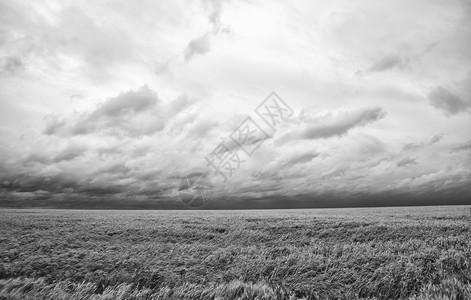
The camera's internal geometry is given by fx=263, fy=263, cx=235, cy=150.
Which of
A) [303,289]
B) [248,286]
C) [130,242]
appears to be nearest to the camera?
[248,286]

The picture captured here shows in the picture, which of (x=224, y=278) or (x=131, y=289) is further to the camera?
(x=224, y=278)

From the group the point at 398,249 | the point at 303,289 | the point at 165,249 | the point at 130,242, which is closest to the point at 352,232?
the point at 398,249

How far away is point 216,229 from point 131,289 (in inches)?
500

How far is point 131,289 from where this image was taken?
8.21m

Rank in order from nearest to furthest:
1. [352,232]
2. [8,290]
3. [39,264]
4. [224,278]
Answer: [8,290] < [224,278] < [39,264] < [352,232]

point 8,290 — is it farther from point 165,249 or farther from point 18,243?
point 18,243

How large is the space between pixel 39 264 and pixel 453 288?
14.9m

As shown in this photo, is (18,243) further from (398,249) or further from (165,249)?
(398,249)

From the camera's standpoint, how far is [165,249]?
13.5m

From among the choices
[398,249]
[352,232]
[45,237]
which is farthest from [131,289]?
[352,232]

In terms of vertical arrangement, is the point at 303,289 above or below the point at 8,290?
below

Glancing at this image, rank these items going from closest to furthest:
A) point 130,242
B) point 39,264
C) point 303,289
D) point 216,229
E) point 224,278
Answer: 1. point 303,289
2. point 224,278
3. point 39,264
4. point 130,242
5. point 216,229

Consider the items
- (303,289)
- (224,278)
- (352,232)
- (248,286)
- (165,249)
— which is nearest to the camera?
(248,286)

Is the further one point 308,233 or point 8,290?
point 308,233
